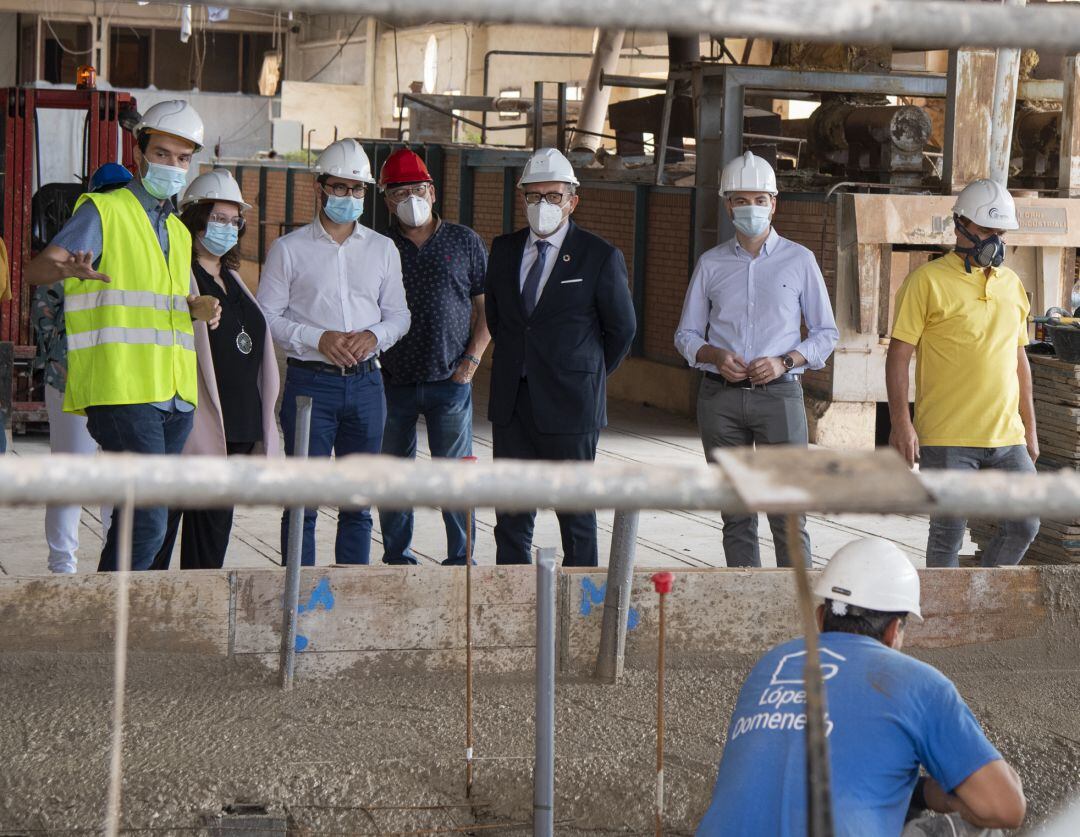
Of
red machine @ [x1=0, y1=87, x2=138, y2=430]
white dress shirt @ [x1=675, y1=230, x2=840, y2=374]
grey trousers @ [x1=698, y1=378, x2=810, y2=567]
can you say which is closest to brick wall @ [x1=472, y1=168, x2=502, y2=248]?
red machine @ [x1=0, y1=87, x2=138, y2=430]

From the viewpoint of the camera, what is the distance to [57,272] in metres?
5.55

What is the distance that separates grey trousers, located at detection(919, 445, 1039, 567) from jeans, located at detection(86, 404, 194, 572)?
11.4 ft

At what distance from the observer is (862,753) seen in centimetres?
343

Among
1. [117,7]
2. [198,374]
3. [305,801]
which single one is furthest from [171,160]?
[117,7]

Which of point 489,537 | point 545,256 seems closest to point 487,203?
point 489,537

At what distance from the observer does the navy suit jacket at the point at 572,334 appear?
23.1 ft

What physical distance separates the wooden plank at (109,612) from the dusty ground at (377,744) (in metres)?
0.07

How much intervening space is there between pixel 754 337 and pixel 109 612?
10.6 feet

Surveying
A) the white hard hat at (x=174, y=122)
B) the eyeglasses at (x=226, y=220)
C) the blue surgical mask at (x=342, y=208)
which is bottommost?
the eyeglasses at (x=226, y=220)

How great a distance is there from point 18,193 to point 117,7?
28.8 m

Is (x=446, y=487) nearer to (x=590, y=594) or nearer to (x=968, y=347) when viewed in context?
(x=590, y=594)

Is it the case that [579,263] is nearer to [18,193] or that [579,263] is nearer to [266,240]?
[18,193]

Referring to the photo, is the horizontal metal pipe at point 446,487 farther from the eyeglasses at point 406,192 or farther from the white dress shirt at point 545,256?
the eyeglasses at point 406,192

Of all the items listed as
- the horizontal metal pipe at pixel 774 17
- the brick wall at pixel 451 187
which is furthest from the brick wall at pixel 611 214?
the horizontal metal pipe at pixel 774 17
